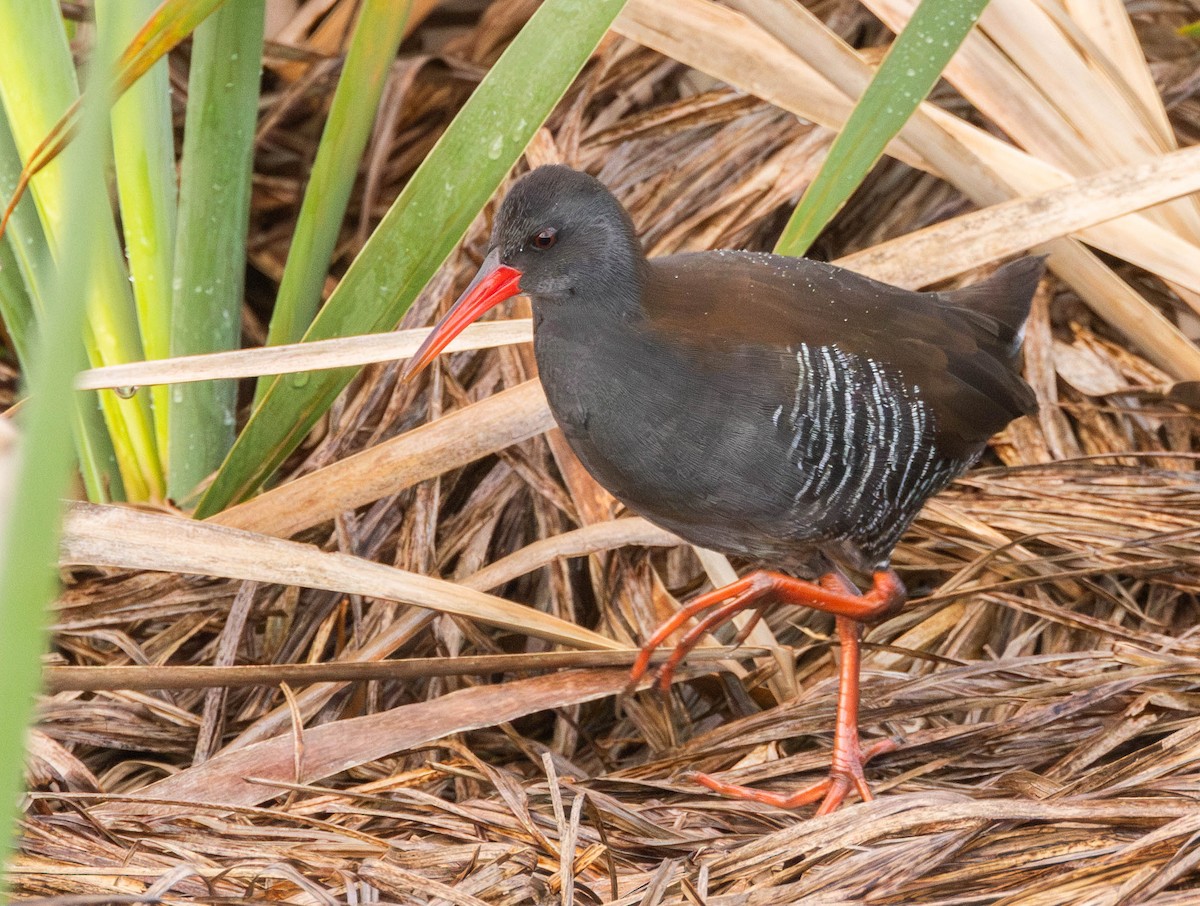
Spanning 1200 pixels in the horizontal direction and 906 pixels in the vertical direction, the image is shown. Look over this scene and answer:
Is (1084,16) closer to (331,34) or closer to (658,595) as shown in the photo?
(658,595)

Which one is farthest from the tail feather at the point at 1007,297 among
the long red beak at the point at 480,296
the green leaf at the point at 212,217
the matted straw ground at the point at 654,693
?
the green leaf at the point at 212,217

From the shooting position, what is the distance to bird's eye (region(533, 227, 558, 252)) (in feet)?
6.68

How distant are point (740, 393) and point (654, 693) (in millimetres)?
616

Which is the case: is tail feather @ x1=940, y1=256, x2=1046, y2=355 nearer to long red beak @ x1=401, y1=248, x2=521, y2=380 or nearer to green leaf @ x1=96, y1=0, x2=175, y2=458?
long red beak @ x1=401, y1=248, x2=521, y2=380

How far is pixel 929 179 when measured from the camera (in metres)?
3.07

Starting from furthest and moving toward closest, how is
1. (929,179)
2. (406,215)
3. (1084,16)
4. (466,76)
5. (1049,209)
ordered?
(466,76)
(929,179)
(1084,16)
(1049,209)
(406,215)

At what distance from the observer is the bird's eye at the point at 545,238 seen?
2035 mm

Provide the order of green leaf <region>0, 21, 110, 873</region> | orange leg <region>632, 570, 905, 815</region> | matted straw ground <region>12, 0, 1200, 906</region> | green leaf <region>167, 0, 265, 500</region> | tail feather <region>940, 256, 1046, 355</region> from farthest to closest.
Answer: tail feather <region>940, 256, 1046, 355</region>, green leaf <region>167, 0, 265, 500</region>, orange leg <region>632, 570, 905, 815</region>, matted straw ground <region>12, 0, 1200, 906</region>, green leaf <region>0, 21, 110, 873</region>

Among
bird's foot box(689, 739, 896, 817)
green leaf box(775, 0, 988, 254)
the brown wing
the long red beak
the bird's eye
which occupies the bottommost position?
bird's foot box(689, 739, 896, 817)

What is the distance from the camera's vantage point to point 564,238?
2.05 meters

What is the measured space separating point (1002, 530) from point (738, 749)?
2.25ft

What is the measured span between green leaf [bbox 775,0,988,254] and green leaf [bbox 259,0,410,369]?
29.1 inches

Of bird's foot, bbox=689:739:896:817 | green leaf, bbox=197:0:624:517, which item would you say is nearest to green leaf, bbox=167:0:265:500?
green leaf, bbox=197:0:624:517

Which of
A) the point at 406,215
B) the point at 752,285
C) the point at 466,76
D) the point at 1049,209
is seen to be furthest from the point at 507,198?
the point at 466,76
